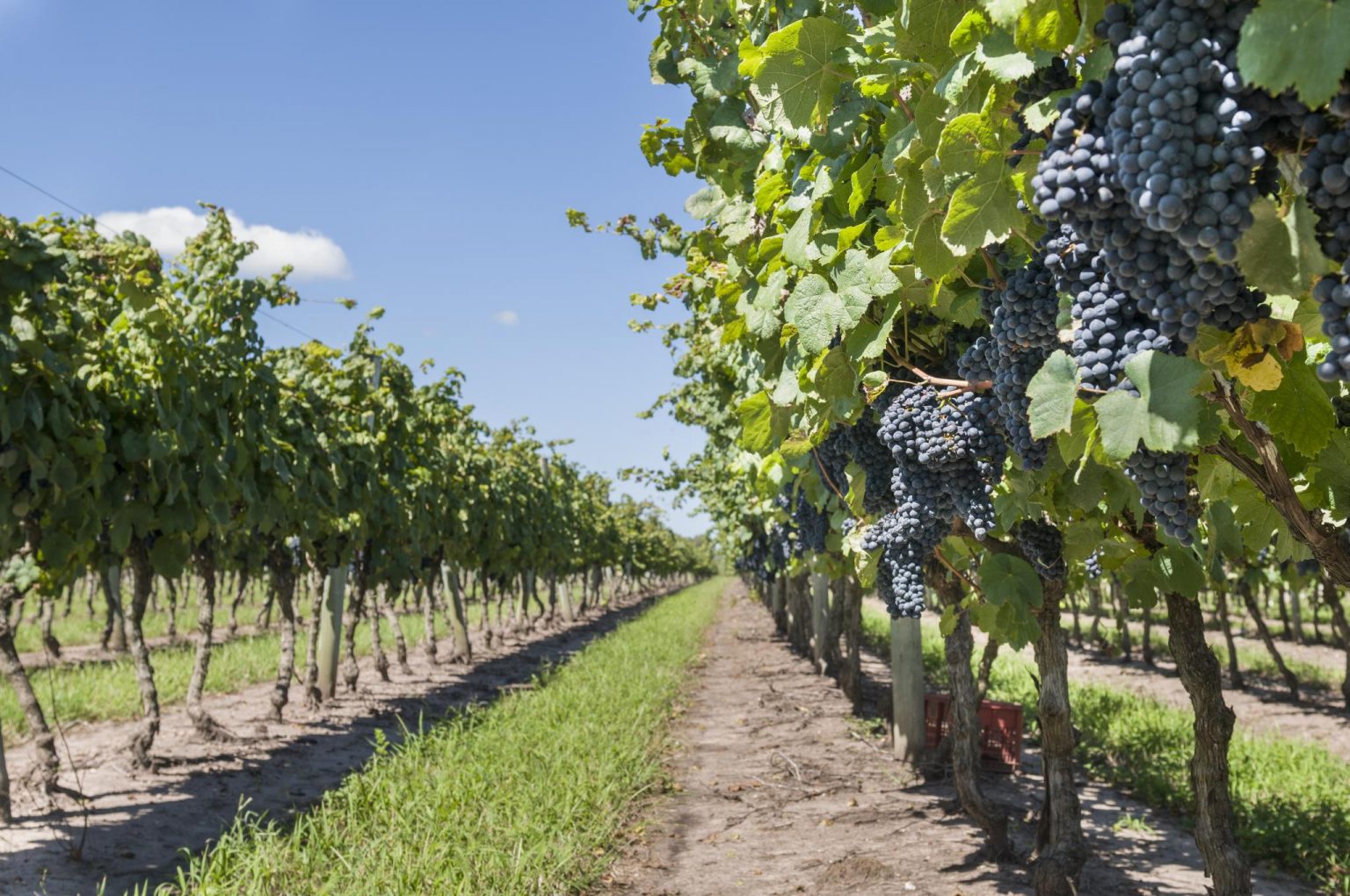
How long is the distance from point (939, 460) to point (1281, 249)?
1.49 m

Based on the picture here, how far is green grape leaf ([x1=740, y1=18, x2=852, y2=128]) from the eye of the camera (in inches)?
89.9

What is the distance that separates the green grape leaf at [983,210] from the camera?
1700 mm

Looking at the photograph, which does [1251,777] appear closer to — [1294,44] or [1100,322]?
[1100,322]

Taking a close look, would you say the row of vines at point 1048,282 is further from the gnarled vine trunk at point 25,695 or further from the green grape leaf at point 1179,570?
the gnarled vine trunk at point 25,695

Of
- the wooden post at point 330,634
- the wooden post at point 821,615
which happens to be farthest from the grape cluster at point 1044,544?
the wooden post at point 330,634

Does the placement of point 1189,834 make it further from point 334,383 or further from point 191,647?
point 191,647

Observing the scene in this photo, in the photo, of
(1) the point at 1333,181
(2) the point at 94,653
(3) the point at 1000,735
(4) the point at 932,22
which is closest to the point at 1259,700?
(3) the point at 1000,735

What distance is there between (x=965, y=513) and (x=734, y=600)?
152ft

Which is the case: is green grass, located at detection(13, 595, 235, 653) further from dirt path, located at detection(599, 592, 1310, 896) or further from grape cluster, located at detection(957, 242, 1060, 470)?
grape cluster, located at detection(957, 242, 1060, 470)

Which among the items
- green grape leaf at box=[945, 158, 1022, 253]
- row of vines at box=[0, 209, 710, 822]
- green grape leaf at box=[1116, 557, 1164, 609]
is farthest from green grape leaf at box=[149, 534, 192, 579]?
green grape leaf at box=[945, 158, 1022, 253]

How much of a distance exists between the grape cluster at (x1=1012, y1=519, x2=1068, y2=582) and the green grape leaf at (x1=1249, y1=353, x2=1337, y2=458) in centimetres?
200

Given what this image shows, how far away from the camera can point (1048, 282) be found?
1.86 meters

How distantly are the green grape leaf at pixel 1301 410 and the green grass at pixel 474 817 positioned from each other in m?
4.11

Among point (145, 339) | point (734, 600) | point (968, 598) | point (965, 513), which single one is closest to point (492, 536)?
point (145, 339)
